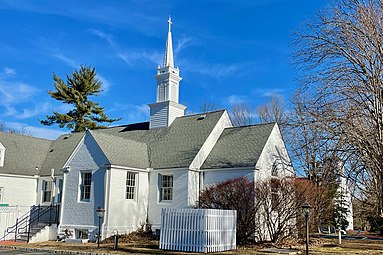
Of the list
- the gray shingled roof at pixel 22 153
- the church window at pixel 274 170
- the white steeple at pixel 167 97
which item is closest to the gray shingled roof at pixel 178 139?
the white steeple at pixel 167 97

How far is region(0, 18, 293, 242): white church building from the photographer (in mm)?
22266

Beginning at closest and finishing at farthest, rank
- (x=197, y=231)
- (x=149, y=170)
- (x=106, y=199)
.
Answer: (x=197, y=231)
(x=106, y=199)
(x=149, y=170)

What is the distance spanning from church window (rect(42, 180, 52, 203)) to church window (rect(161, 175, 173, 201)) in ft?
30.6

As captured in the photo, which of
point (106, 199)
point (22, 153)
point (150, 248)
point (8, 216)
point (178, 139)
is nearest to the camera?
point (150, 248)

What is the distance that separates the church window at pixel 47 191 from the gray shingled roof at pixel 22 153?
1183 millimetres

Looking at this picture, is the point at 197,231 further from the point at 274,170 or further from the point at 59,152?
the point at 59,152

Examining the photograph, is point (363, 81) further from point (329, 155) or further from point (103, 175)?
point (103, 175)

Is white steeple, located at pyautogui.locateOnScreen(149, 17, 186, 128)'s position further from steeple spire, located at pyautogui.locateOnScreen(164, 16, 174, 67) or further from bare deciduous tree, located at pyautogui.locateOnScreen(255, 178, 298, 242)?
bare deciduous tree, located at pyautogui.locateOnScreen(255, 178, 298, 242)

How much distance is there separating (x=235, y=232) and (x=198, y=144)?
7.39 metres

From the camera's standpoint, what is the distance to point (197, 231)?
16.6 m

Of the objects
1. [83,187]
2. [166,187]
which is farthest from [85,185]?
[166,187]

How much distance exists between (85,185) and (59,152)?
8.61 meters

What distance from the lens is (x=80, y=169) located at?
77.0 feet

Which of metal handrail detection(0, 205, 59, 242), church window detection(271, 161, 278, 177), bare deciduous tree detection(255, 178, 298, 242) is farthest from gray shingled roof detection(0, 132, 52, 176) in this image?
bare deciduous tree detection(255, 178, 298, 242)
